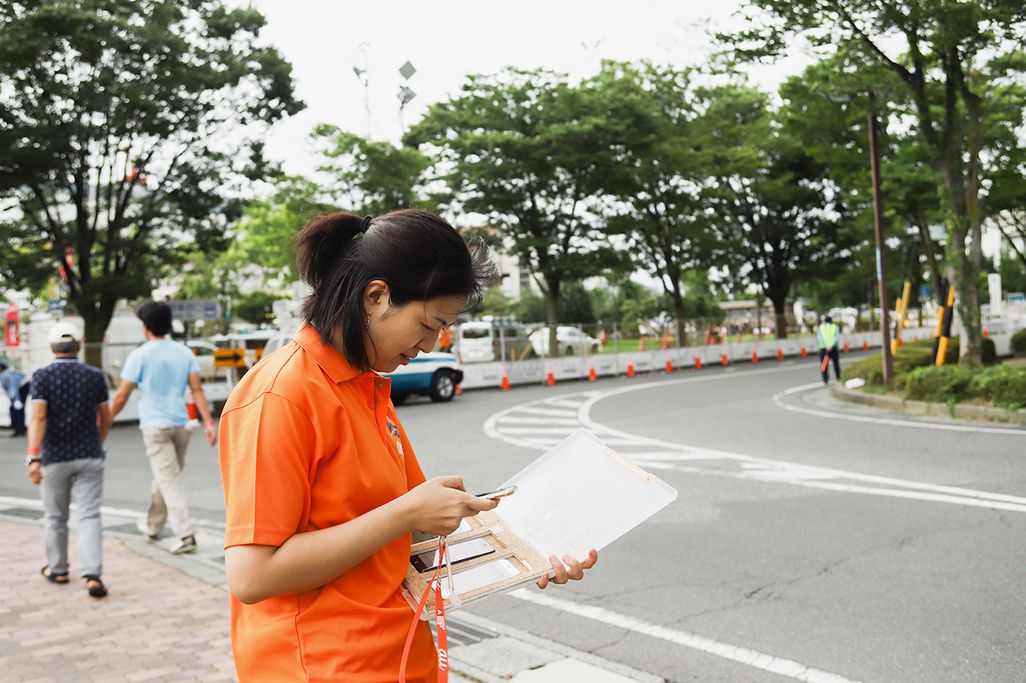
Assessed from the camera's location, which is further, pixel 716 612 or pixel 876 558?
pixel 876 558

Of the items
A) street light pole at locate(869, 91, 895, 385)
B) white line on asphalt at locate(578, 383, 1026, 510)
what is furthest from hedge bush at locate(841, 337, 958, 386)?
white line on asphalt at locate(578, 383, 1026, 510)

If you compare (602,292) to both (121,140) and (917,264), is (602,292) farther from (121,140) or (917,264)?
(121,140)

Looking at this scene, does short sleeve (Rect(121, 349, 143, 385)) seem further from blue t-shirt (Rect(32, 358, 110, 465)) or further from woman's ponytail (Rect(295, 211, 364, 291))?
woman's ponytail (Rect(295, 211, 364, 291))

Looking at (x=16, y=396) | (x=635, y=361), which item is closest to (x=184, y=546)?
Answer: (x=16, y=396)

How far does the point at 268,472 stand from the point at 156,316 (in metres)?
5.59

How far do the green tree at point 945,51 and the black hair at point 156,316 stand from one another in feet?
35.9

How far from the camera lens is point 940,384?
14.0 metres

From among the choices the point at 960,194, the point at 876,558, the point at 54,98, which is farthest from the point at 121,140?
the point at 876,558

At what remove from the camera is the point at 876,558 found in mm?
5758

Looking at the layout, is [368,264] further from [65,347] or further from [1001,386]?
[1001,386]

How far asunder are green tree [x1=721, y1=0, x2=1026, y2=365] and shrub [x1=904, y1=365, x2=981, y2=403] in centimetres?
192

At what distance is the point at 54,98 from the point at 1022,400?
733 inches

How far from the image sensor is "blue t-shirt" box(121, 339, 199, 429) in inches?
269

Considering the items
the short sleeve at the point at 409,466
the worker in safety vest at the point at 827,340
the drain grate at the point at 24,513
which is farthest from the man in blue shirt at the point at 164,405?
the worker in safety vest at the point at 827,340
